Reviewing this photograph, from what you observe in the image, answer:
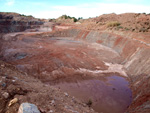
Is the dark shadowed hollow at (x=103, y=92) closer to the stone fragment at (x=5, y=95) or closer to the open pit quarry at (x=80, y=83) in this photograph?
the open pit quarry at (x=80, y=83)

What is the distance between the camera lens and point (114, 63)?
19.6 metres

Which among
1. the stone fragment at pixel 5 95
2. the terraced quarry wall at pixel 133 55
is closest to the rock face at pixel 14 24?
the terraced quarry wall at pixel 133 55

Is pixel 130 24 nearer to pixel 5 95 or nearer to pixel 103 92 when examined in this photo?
pixel 103 92

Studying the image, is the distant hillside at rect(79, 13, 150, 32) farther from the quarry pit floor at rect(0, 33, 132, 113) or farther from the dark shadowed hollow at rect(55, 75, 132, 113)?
the dark shadowed hollow at rect(55, 75, 132, 113)

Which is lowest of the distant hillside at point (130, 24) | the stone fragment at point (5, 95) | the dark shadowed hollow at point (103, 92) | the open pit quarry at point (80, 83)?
the dark shadowed hollow at point (103, 92)

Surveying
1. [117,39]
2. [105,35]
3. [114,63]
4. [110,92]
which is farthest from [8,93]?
[105,35]

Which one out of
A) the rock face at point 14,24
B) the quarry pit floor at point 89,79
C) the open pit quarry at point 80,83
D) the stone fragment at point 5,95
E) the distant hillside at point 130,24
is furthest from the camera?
the rock face at point 14,24

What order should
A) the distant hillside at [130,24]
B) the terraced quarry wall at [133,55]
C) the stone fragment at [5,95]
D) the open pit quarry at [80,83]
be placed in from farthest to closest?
the distant hillside at [130,24]
the terraced quarry wall at [133,55]
the open pit quarry at [80,83]
the stone fragment at [5,95]

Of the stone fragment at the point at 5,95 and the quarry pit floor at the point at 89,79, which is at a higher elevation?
the stone fragment at the point at 5,95

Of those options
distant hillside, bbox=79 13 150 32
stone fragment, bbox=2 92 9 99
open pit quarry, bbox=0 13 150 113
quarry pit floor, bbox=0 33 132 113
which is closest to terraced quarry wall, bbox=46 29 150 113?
open pit quarry, bbox=0 13 150 113

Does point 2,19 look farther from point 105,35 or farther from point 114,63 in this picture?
point 114,63

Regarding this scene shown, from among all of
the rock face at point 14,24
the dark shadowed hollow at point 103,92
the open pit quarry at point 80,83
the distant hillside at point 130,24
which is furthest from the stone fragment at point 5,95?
the rock face at point 14,24

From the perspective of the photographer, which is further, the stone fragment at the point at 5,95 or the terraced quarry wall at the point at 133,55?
the terraced quarry wall at the point at 133,55

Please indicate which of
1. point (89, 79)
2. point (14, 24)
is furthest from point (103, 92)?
point (14, 24)
